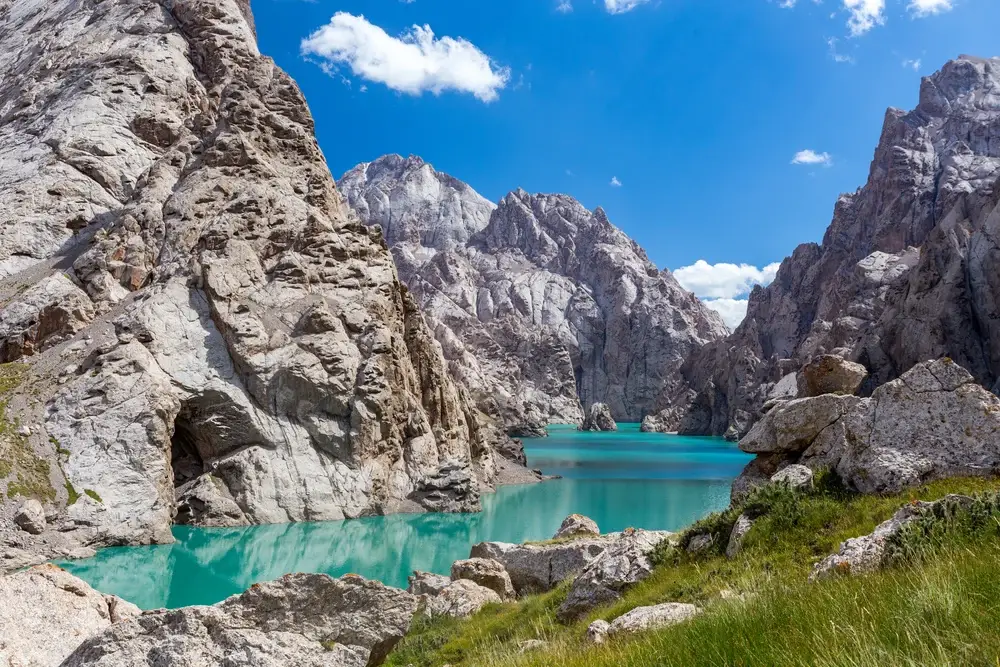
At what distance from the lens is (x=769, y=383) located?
128500mm

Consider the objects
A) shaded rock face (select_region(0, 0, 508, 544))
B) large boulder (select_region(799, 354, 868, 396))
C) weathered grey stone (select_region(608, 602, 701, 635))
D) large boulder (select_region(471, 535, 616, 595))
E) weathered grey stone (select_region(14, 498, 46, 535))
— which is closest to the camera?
weathered grey stone (select_region(608, 602, 701, 635))

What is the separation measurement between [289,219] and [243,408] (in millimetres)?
18850

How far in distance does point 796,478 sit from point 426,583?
13058 millimetres

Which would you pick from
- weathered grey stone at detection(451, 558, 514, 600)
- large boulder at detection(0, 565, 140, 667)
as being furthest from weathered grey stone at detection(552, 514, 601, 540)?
large boulder at detection(0, 565, 140, 667)

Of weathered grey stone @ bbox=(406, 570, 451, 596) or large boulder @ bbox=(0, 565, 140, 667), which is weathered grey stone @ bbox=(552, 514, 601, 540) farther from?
large boulder @ bbox=(0, 565, 140, 667)

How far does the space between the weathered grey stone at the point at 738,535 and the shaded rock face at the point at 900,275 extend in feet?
242

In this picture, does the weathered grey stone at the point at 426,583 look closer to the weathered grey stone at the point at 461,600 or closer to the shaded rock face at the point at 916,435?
the weathered grey stone at the point at 461,600

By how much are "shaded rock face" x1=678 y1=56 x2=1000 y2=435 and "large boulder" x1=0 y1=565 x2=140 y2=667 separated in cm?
7882

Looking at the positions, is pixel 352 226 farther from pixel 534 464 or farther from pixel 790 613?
pixel 790 613

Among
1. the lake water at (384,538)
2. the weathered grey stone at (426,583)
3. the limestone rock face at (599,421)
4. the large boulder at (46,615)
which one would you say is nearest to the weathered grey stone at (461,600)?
the weathered grey stone at (426,583)

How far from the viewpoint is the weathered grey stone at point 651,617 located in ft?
24.6

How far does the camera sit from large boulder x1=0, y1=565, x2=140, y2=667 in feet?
37.4

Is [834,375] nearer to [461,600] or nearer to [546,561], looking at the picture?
[546,561]

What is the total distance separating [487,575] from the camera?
19531 millimetres
